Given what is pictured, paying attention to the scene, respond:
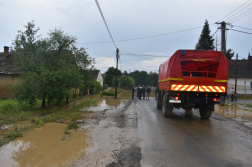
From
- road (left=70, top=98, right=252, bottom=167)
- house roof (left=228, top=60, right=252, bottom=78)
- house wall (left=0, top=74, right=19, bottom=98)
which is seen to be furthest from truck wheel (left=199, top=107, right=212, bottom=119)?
house roof (left=228, top=60, right=252, bottom=78)

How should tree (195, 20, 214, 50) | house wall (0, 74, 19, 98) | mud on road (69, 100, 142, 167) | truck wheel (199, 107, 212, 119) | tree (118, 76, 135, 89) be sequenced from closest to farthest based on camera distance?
mud on road (69, 100, 142, 167), truck wheel (199, 107, 212, 119), house wall (0, 74, 19, 98), tree (195, 20, 214, 50), tree (118, 76, 135, 89)

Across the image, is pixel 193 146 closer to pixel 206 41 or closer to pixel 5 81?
pixel 5 81

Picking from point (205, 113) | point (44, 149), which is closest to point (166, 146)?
point (44, 149)

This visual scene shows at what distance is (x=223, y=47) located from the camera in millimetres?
15391

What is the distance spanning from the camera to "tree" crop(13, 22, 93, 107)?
10.6m

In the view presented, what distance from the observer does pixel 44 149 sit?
4.98 metres

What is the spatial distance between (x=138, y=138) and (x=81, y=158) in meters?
2.10

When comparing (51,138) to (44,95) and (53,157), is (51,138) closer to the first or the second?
(53,157)

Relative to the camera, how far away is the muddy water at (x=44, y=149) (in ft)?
13.9

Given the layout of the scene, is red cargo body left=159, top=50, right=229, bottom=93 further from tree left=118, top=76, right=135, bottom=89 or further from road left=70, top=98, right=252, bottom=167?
tree left=118, top=76, right=135, bottom=89

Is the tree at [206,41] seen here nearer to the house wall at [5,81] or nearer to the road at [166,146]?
the house wall at [5,81]

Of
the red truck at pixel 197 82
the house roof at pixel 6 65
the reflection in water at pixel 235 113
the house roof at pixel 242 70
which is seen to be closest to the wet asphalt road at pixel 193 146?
the red truck at pixel 197 82

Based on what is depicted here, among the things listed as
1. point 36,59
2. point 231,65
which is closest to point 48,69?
point 36,59

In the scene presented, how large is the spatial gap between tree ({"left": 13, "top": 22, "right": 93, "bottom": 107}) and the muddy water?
4528 mm
